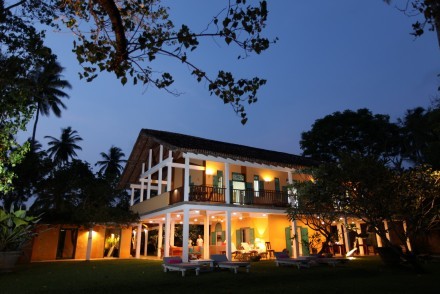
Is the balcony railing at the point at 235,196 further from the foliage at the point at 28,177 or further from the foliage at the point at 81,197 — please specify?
the foliage at the point at 28,177

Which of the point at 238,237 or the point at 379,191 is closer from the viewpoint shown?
the point at 379,191

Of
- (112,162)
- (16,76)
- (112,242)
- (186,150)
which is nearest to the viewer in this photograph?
(16,76)

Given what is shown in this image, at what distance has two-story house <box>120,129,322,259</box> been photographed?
15469 millimetres

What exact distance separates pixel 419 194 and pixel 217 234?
13053 mm

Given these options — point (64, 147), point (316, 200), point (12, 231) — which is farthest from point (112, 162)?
point (316, 200)

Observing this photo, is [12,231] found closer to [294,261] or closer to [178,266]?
[178,266]

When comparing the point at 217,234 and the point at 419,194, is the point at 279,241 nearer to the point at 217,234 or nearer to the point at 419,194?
the point at 217,234

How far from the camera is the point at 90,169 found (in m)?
24.3

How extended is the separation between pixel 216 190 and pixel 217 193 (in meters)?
0.65

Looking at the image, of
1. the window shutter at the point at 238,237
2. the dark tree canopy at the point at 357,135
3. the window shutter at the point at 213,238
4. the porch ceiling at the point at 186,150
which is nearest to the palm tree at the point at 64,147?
the porch ceiling at the point at 186,150

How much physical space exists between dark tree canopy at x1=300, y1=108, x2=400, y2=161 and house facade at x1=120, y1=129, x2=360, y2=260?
42.6 feet

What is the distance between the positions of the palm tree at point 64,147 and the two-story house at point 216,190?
43.6 feet

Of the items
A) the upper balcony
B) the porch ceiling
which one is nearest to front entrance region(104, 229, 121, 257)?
the porch ceiling

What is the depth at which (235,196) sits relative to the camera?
17.0 meters
